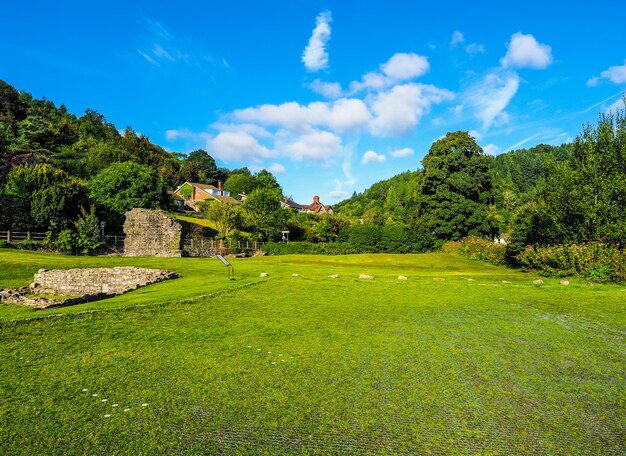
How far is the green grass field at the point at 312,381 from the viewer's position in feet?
13.3

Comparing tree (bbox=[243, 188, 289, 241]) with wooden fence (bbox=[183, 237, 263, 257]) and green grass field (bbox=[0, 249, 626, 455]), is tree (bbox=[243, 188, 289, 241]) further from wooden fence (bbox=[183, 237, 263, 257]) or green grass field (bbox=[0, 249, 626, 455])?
green grass field (bbox=[0, 249, 626, 455])

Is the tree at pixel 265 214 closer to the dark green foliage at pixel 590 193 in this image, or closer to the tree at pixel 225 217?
the tree at pixel 225 217

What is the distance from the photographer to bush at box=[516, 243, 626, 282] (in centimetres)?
1920

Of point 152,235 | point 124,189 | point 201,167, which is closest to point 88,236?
point 152,235

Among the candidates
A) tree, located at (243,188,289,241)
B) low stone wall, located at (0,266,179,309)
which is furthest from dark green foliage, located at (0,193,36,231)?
tree, located at (243,188,289,241)

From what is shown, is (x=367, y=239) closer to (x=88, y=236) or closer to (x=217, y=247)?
(x=217, y=247)

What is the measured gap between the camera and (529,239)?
3341 cm

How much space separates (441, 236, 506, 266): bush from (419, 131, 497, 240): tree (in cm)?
297

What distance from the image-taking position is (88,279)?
916 inches

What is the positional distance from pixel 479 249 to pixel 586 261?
23.3m

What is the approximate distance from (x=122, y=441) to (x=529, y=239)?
3584 cm

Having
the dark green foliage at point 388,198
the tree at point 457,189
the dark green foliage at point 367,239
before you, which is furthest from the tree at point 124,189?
the dark green foliage at point 388,198

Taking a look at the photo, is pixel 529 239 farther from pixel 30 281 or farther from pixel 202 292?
pixel 30 281

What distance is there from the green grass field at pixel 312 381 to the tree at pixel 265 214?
45917 millimetres
